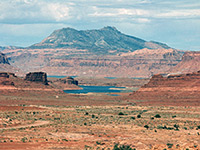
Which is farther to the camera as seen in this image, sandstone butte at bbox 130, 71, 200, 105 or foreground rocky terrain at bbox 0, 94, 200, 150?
sandstone butte at bbox 130, 71, 200, 105

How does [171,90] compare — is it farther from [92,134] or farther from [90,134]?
[90,134]

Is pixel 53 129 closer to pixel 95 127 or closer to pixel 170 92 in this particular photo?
pixel 95 127

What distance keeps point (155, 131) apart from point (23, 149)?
26.2m

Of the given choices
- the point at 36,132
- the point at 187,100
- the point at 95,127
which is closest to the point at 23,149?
the point at 36,132

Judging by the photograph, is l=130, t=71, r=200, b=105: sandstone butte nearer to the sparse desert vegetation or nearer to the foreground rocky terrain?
the foreground rocky terrain

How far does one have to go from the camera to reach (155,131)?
69.2m

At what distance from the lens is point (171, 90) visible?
17012 centimetres

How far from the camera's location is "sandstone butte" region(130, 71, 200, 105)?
158075 millimetres

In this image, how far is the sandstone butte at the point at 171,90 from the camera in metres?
158

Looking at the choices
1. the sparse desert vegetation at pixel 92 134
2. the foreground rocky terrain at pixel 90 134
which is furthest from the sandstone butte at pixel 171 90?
the sparse desert vegetation at pixel 92 134

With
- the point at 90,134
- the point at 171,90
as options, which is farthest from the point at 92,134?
the point at 171,90

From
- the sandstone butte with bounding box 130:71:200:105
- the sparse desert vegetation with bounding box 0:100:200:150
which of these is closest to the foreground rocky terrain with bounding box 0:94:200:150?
the sparse desert vegetation with bounding box 0:100:200:150

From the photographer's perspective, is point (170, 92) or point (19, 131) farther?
point (170, 92)

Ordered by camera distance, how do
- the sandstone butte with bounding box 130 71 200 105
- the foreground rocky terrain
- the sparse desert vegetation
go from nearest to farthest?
the foreground rocky terrain
the sparse desert vegetation
the sandstone butte with bounding box 130 71 200 105
